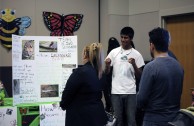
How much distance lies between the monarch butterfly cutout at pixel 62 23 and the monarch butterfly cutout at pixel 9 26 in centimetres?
47

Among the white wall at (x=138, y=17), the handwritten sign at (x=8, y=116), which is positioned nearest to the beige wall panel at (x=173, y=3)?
the white wall at (x=138, y=17)

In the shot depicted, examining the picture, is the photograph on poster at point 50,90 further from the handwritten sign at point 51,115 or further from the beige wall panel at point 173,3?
the beige wall panel at point 173,3

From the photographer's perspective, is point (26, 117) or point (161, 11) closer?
point (26, 117)

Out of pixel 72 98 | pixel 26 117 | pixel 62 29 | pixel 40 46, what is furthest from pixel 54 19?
pixel 72 98

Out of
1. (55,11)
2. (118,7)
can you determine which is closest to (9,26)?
(55,11)

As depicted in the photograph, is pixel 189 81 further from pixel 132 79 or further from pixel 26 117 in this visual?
pixel 26 117

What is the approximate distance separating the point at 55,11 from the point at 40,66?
6.47 ft

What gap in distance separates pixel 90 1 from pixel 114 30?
28.0 inches

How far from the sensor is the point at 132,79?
152 inches

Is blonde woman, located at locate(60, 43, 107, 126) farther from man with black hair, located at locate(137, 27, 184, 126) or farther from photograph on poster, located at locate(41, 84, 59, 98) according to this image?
photograph on poster, located at locate(41, 84, 59, 98)

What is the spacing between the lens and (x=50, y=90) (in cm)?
364

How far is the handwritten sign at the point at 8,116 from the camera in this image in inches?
138

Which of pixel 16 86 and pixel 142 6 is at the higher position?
pixel 142 6

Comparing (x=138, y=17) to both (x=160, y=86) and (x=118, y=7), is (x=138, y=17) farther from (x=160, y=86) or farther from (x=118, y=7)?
(x=160, y=86)
